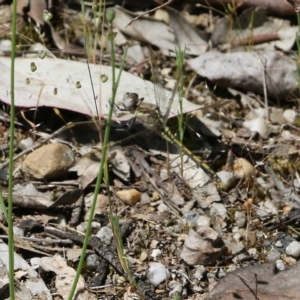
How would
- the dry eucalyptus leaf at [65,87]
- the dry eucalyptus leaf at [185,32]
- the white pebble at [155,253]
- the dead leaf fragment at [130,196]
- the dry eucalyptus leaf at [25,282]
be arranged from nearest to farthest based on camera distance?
the dry eucalyptus leaf at [25,282]
the white pebble at [155,253]
the dead leaf fragment at [130,196]
the dry eucalyptus leaf at [65,87]
the dry eucalyptus leaf at [185,32]

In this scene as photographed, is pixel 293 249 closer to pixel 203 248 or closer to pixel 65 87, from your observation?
pixel 203 248

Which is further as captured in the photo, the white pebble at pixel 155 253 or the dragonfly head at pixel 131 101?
the dragonfly head at pixel 131 101

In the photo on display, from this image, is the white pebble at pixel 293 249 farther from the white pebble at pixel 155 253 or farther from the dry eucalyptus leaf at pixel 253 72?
the dry eucalyptus leaf at pixel 253 72

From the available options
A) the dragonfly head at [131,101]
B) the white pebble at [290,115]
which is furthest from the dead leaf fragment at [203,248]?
the white pebble at [290,115]

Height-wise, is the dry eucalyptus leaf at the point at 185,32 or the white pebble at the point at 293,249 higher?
the dry eucalyptus leaf at the point at 185,32

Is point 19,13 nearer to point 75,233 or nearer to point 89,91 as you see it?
point 89,91

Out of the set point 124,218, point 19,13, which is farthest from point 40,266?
point 19,13

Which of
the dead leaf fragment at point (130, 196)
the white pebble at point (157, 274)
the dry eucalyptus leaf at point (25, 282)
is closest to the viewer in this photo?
the dry eucalyptus leaf at point (25, 282)
